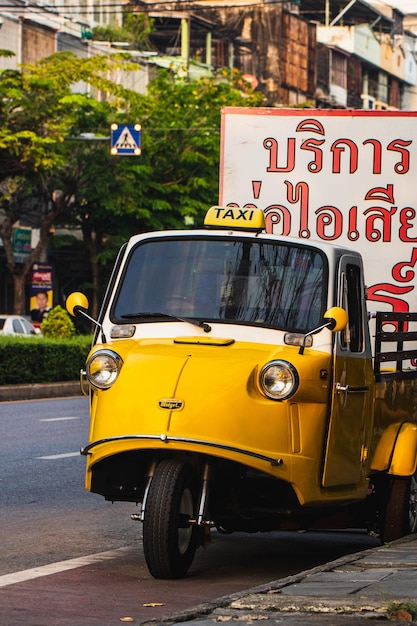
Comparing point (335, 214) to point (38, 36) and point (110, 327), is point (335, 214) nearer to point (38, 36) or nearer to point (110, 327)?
point (110, 327)

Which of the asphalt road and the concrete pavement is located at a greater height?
the concrete pavement

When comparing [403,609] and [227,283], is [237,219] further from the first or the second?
[403,609]

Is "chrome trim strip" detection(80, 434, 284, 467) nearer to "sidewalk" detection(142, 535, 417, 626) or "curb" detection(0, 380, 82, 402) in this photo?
"sidewalk" detection(142, 535, 417, 626)

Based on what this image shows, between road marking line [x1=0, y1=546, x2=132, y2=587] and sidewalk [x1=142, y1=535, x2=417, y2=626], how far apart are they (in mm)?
1753

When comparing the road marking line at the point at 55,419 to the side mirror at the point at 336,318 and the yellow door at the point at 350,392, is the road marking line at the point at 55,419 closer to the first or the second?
the yellow door at the point at 350,392

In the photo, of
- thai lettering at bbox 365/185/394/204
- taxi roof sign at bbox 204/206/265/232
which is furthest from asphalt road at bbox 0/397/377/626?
thai lettering at bbox 365/185/394/204

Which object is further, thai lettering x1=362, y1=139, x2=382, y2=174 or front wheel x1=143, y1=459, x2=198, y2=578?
thai lettering x1=362, y1=139, x2=382, y2=174

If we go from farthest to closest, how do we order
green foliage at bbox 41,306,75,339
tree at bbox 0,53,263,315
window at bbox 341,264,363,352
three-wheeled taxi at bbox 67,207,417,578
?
tree at bbox 0,53,263,315 → green foliage at bbox 41,306,75,339 → window at bbox 341,264,363,352 → three-wheeled taxi at bbox 67,207,417,578

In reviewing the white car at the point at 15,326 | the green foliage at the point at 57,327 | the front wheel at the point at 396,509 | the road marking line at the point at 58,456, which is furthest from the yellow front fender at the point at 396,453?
the white car at the point at 15,326

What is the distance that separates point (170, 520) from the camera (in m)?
8.02

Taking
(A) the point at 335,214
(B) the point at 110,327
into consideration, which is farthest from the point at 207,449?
(A) the point at 335,214

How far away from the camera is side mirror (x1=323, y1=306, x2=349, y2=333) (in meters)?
8.58

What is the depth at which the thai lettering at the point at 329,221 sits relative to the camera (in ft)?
41.0

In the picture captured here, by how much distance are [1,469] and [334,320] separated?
22.4 feet
